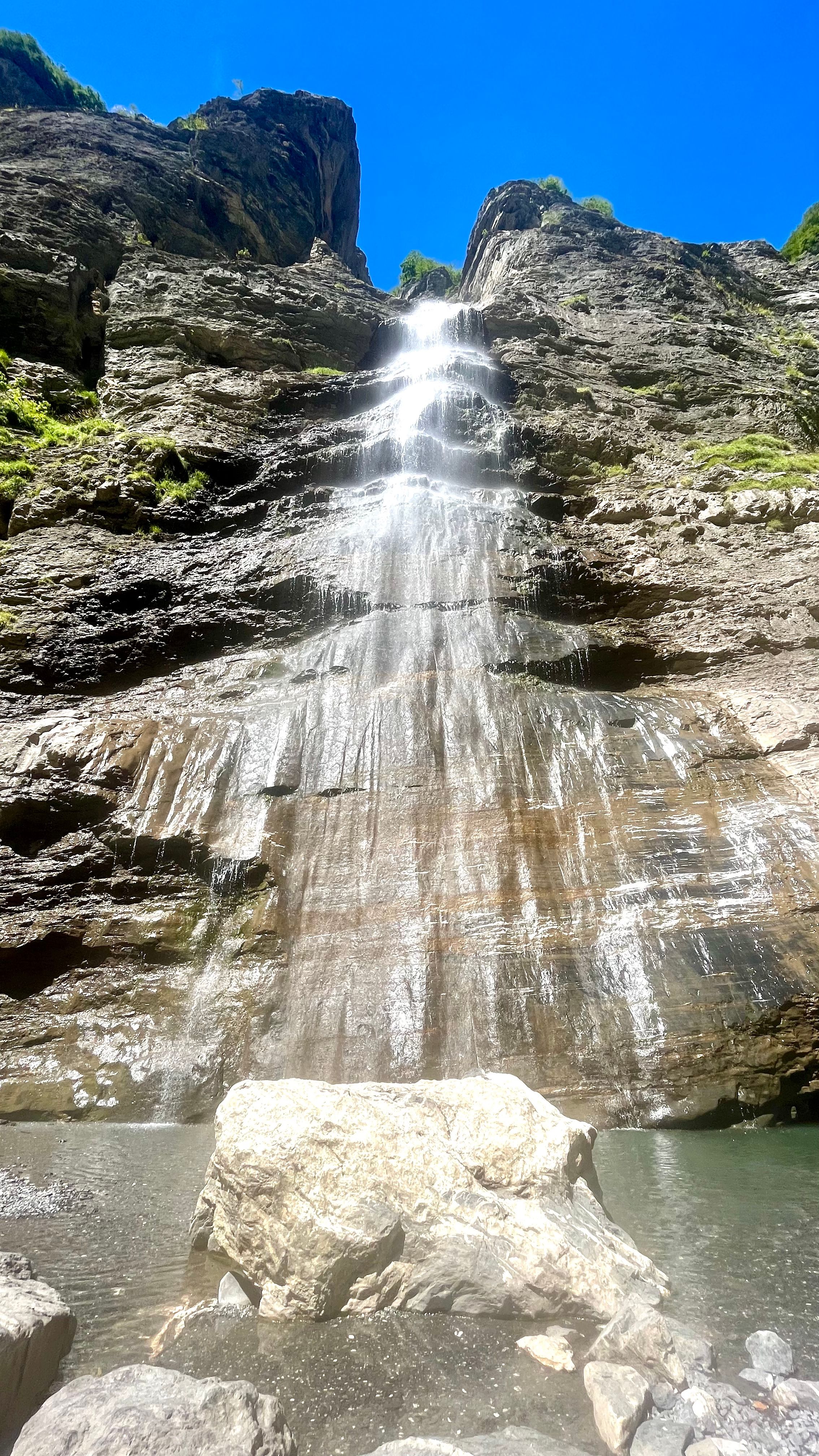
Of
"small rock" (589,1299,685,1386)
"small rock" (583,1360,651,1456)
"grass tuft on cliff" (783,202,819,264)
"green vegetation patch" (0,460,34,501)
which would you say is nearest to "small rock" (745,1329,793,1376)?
"small rock" (589,1299,685,1386)

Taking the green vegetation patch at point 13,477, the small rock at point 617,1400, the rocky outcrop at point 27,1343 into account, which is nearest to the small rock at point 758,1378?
the small rock at point 617,1400

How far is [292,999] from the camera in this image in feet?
29.3

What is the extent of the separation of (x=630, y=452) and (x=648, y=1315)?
18555mm

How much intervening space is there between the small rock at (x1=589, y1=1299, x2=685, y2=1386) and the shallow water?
0.23 meters

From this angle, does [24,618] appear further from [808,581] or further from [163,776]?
[808,581]

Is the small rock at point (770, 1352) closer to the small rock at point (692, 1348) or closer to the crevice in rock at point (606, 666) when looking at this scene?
the small rock at point (692, 1348)

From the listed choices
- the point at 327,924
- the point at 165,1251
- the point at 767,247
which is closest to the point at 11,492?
the point at 327,924

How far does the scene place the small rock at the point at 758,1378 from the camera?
3.54 m

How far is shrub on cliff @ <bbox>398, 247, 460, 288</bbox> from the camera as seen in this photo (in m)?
48.8

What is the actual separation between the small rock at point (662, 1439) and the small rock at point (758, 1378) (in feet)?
1.89

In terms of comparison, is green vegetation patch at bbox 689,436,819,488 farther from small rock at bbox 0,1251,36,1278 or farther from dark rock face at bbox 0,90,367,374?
small rock at bbox 0,1251,36,1278

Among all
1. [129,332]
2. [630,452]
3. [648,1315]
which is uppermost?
[129,332]

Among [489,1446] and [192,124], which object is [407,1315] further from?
[192,124]

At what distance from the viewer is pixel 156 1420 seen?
2977mm
